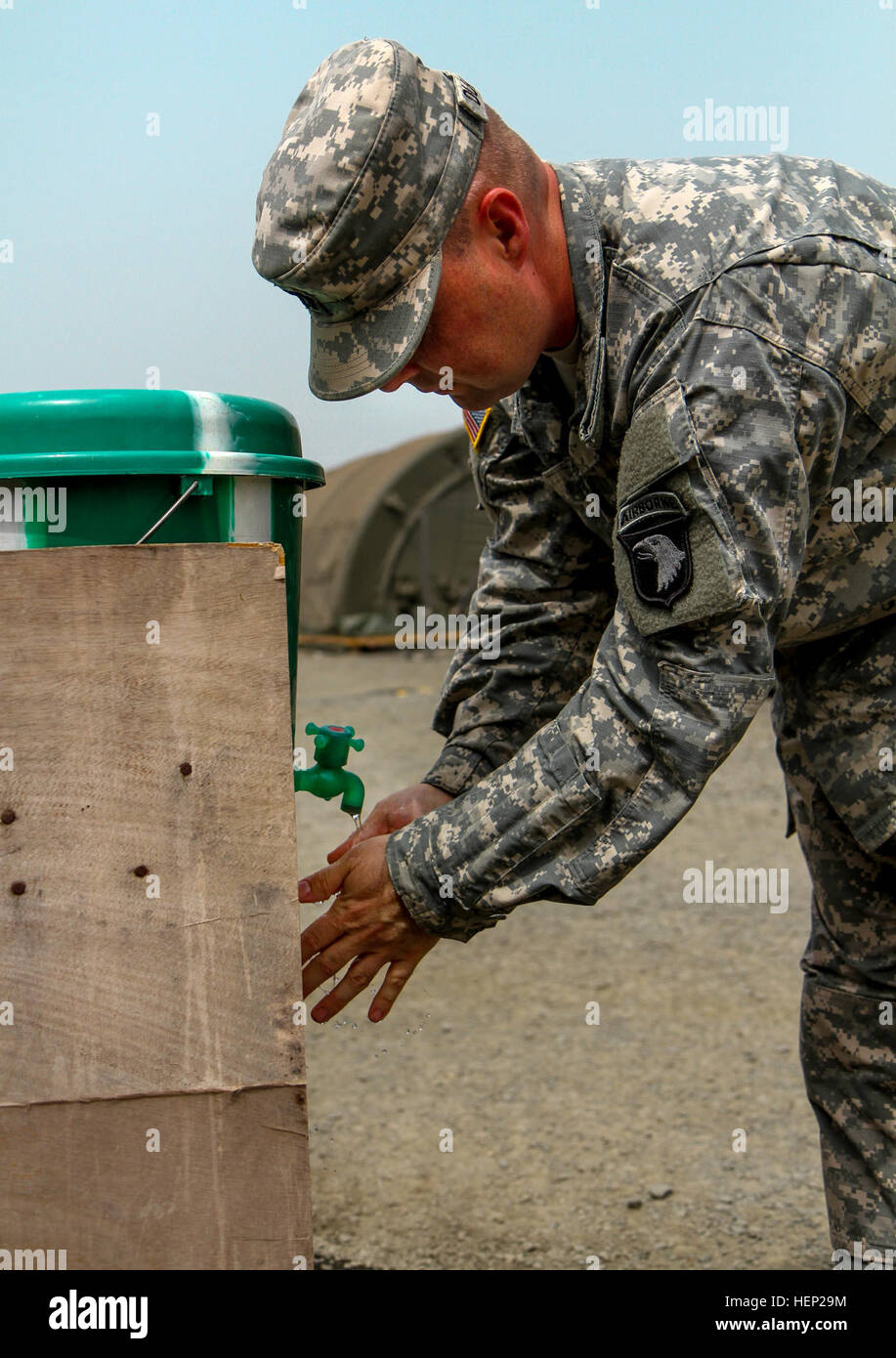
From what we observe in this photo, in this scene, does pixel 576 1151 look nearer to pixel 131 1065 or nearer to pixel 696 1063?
pixel 696 1063

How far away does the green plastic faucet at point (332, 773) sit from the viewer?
74.2 inches

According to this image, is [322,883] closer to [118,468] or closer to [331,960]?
[331,960]

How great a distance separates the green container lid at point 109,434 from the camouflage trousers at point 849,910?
3.54 ft

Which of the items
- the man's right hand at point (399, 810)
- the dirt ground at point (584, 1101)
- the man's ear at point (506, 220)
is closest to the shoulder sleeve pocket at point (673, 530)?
the man's ear at point (506, 220)

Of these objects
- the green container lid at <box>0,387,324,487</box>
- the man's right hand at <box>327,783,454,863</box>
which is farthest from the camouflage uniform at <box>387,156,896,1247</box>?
the green container lid at <box>0,387,324,487</box>

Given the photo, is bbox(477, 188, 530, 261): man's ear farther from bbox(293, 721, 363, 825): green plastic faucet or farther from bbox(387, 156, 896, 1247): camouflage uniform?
bbox(293, 721, 363, 825): green plastic faucet

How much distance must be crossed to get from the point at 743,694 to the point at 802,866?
3.95m

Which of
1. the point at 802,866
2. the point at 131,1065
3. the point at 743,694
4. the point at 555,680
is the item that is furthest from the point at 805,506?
the point at 802,866

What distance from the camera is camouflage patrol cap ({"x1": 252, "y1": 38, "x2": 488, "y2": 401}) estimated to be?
159 cm

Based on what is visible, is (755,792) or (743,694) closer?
(743,694)

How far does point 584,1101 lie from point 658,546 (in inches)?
87.0

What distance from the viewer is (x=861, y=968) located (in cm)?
221

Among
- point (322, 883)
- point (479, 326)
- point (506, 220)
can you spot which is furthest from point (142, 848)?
point (506, 220)

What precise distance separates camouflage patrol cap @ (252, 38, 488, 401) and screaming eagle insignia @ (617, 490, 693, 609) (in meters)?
0.36
